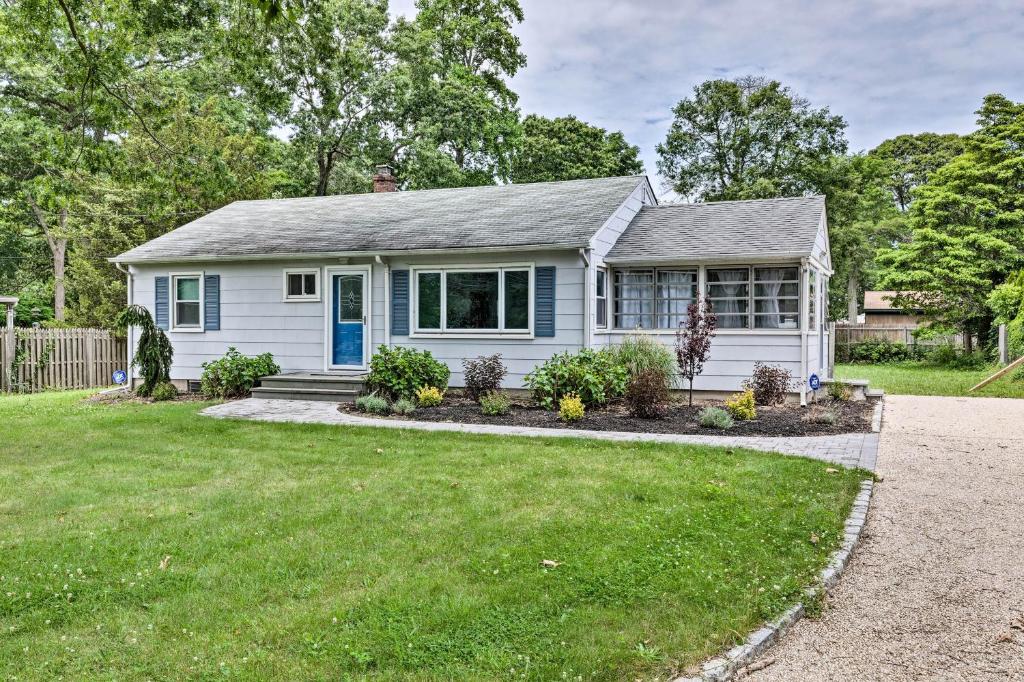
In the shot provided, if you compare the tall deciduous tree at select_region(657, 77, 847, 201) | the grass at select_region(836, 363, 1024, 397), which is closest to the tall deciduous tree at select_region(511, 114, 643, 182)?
the tall deciduous tree at select_region(657, 77, 847, 201)

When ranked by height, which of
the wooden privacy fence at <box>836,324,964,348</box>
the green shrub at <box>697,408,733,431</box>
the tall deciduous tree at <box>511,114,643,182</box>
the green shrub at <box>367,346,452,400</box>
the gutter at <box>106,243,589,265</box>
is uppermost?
the tall deciduous tree at <box>511,114,643,182</box>

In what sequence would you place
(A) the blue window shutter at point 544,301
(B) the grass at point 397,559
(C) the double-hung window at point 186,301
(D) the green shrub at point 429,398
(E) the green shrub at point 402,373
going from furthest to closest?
(C) the double-hung window at point 186,301 < (A) the blue window shutter at point 544,301 < (E) the green shrub at point 402,373 < (D) the green shrub at point 429,398 < (B) the grass at point 397,559

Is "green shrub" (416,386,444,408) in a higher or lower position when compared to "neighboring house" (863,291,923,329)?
lower

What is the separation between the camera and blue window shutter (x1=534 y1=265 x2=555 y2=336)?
1228cm

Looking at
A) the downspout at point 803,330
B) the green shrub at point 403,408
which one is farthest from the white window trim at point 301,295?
the downspout at point 803,330

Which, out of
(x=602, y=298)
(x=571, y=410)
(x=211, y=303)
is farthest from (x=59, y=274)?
(x=571, y=410)

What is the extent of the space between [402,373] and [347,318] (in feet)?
8.44

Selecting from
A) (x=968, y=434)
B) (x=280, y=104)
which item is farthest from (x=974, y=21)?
(x=280, y=104)

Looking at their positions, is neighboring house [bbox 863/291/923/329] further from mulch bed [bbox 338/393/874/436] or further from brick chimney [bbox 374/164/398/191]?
brick chimney [bbox 374/164/398/191]

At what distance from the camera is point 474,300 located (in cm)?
1287

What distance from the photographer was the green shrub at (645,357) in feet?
38.4

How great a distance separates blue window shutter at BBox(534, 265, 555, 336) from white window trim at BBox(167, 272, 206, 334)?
280 inches

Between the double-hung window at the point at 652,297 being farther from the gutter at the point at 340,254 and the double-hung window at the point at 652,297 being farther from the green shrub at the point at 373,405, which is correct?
the green shrub at the point at 373,405

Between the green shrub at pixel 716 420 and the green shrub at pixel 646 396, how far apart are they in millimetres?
856
